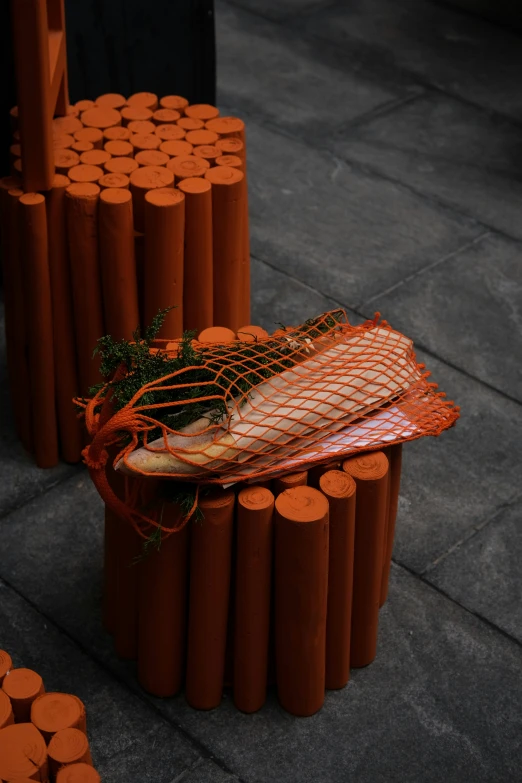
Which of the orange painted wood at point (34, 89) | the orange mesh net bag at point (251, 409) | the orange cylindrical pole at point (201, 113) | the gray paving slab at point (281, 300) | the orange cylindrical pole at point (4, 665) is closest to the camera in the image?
the orange cylindrical pole at point (4, 665)

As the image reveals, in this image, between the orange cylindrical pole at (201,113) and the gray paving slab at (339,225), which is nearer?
the orange cylindrical pole at (201,113)

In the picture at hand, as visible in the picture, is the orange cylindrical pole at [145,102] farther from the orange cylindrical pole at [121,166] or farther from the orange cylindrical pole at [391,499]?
the orange cylindrical pole at [391,499]

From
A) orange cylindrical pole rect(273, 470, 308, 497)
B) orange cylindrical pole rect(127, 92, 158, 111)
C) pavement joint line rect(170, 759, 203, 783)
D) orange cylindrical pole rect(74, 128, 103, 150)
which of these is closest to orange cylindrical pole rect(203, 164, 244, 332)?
orange cylindrical pole rect(74, 128, 103, 150)

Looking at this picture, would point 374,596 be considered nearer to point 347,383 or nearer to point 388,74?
point 347,383

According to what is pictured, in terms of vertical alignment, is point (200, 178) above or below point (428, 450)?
above

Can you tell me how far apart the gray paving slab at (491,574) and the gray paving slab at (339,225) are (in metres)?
1.84

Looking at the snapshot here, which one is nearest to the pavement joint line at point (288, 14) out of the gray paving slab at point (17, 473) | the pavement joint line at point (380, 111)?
the pavement joint line at point (380, 111)

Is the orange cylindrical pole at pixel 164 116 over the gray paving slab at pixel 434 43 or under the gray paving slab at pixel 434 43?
over

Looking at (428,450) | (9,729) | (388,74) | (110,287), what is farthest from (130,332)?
(388,74)

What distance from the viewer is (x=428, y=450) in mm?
5262

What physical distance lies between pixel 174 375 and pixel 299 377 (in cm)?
44

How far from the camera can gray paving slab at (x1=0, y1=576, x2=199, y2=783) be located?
3781mm

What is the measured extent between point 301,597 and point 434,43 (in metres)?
6.61

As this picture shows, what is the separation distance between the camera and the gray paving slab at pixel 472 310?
5836 mm
